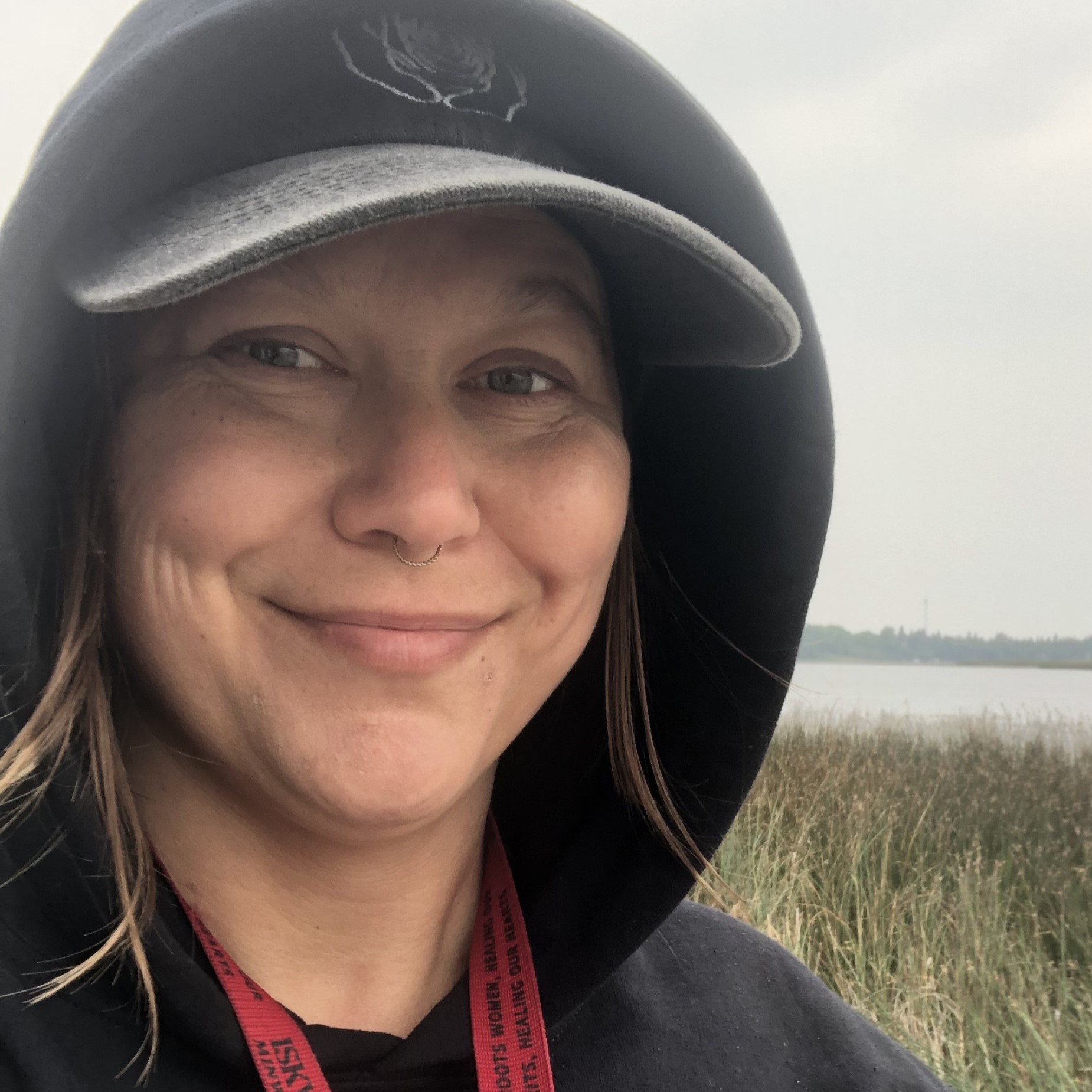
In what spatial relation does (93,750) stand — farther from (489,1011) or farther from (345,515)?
(489,1011)

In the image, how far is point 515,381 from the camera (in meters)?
1.09

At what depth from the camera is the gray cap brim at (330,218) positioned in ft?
2.22

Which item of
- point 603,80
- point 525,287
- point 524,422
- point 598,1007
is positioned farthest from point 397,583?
point 598,1007

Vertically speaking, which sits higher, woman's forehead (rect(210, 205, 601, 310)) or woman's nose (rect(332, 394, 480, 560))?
woman's forehead (rect(210, 205, 601, 310))

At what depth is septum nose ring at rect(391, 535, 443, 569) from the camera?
935mm

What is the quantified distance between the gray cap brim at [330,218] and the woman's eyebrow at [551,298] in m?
0.12

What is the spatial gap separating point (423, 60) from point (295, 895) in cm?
90

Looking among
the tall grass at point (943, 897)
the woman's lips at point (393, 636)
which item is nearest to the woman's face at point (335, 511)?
the woman's lips at point (393, 636)

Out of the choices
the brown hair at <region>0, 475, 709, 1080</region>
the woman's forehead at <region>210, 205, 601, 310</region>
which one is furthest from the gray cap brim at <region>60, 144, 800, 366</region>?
the brown hair at <region>0, 475, 709, 1080</region>

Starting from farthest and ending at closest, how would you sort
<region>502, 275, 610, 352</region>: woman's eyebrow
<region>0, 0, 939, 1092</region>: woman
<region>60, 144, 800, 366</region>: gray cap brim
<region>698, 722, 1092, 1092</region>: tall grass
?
<region>698, 722, 1092, 1092</region>: tall grass
<region>502, 275, 610, 352</region>: woman's eyebrow
<region>0, 0, 939, 1092</region>: woman
<region>60, 144, 800, 366</region>: gray cap brim

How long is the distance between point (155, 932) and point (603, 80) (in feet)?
3.18

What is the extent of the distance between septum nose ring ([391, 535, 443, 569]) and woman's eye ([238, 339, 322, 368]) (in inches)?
8.2

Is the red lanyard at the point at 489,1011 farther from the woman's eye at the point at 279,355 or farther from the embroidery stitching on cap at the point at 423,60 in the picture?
the embroidery stitching on cap at the point at 423,60

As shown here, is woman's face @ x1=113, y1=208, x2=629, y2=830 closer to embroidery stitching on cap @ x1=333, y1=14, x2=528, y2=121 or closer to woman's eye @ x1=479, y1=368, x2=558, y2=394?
woman's eye @ x1=479, y1=368, x2=558, y2=394
